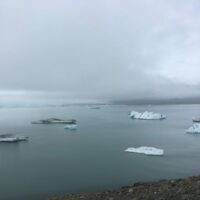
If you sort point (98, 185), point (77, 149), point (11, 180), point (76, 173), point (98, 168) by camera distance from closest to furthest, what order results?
point (98, 185) < point (11, 180) < point (76, 173) < point (98, 168) < point (77, 149)

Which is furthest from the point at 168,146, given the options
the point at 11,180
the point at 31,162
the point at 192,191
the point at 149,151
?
the point at 192,191

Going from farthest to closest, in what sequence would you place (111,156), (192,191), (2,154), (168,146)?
1. (168,146)
2. (2,154)
3. (111,156)
4. (192,191)

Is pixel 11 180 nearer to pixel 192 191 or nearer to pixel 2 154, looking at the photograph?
pixel 2 154

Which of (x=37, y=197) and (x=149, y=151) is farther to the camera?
(x=149, y=151)

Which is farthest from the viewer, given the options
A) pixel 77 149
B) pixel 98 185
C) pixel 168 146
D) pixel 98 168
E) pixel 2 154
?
pixel 168 146

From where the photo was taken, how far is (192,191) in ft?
28.2

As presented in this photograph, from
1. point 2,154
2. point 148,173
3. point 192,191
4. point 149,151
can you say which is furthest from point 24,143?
point 192,191

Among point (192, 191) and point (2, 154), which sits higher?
point (192, 191)

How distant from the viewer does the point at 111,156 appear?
80.4 ft

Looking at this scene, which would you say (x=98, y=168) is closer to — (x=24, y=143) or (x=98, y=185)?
(x=98, y=185)

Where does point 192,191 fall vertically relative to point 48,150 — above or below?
above

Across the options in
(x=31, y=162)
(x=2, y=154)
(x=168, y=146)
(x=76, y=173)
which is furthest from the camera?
(x=168, y=146)

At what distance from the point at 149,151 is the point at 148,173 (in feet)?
21.8

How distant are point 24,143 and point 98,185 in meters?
17.4
